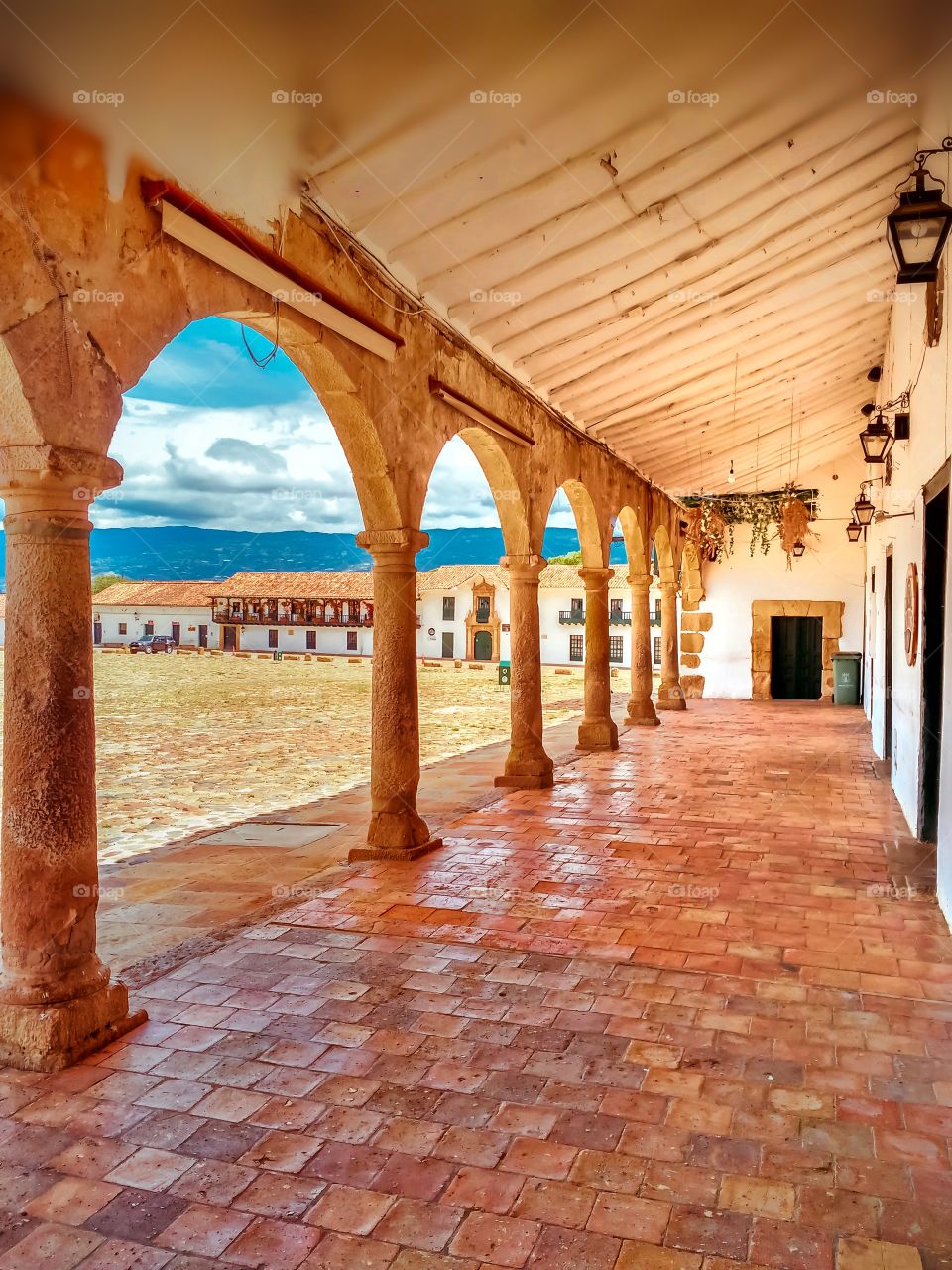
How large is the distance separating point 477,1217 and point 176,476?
483 ft

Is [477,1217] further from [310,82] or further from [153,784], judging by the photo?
[153,784]

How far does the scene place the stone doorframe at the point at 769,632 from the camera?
16.1 m

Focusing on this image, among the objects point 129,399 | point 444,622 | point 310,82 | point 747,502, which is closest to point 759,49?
point 310,82

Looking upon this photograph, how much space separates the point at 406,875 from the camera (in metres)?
5.09

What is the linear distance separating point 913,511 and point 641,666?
666cm

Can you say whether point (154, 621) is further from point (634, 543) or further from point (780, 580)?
point (634, 543)

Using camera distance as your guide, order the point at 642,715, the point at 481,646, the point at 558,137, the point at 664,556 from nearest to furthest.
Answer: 1. the point at 558,137
2. the point at 642,715
3. the point at 664,556
4. the point at 481,646

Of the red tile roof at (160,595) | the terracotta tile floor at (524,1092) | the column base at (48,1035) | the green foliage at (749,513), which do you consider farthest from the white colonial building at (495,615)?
the column base at (48,1035)

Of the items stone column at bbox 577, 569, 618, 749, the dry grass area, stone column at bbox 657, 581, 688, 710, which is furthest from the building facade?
stone column at bbox 577, 569, 618, 749

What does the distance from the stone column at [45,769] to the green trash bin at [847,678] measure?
14371 millimetres

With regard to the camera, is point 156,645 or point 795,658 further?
point 156,645

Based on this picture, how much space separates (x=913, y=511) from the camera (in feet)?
20.1

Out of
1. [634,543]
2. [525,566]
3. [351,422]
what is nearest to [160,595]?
[634,543]

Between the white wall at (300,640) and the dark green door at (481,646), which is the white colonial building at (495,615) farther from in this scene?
the white wall at (300,640)
